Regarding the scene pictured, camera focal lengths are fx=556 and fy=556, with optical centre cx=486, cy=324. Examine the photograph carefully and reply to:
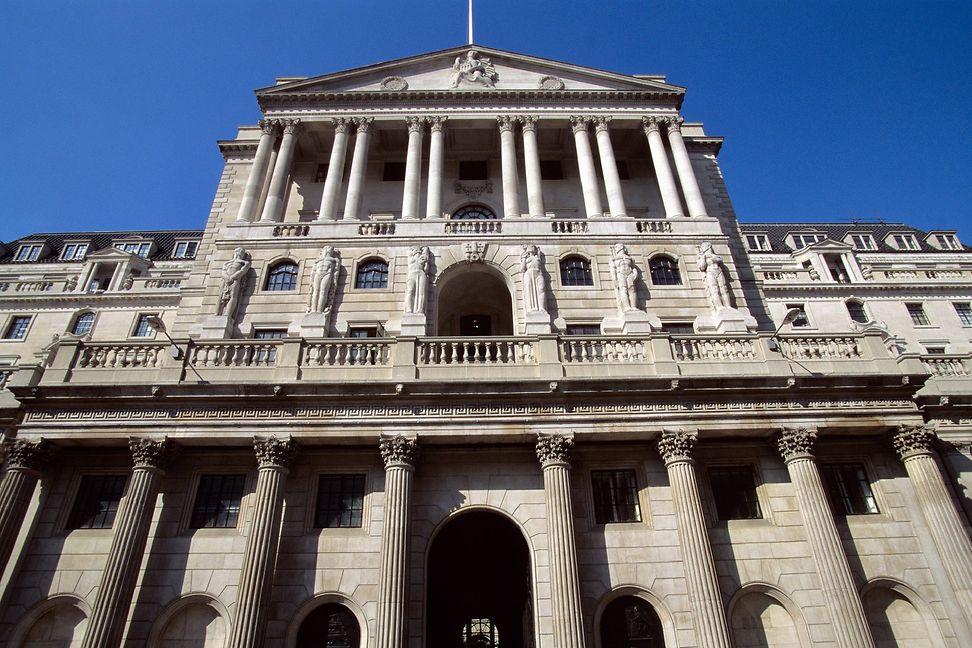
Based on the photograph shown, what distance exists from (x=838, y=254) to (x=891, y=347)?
35.1 meters

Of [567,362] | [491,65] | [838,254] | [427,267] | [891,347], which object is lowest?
[567,362]

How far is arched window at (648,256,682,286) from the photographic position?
2459 cm

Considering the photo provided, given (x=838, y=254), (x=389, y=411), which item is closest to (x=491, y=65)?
(x=389, y=411)

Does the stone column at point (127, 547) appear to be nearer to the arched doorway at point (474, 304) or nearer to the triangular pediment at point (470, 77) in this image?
the arched doorway at point (474, 304)

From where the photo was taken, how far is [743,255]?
2753 centimetres

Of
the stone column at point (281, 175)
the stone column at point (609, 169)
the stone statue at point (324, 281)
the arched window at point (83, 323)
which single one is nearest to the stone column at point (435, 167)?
the stone statue at point (324, 281)

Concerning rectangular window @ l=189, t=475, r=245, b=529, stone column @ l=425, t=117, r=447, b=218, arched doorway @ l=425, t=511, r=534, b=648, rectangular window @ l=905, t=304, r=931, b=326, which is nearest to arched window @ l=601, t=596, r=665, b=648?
arched doorway @ l=425, t=511, r=534, b=648

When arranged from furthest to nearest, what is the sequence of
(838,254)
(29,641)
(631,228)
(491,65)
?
(838,254)
(491,65)
(631,228)
(29,641)

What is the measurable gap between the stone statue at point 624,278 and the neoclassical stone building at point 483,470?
11 cm

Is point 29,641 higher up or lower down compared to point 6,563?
lower down

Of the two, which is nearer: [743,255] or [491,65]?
[743,255]

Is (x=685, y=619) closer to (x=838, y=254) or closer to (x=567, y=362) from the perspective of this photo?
(x=567, y=362)

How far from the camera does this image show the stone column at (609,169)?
2708 cm

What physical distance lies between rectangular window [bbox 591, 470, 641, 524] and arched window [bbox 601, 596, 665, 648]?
7.76 ft
